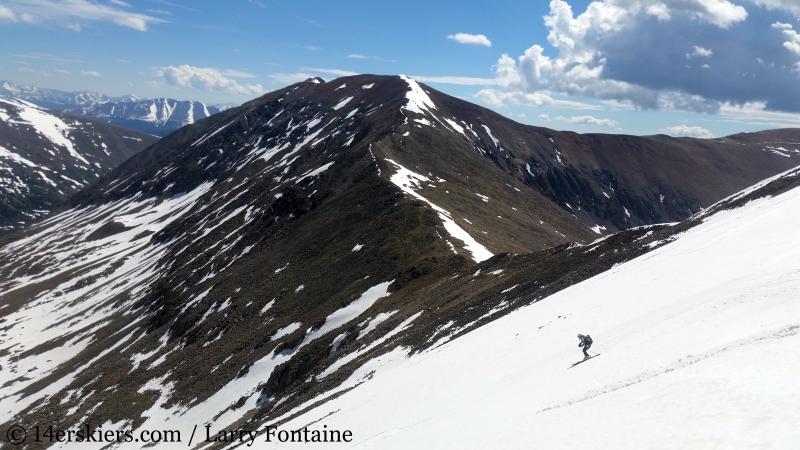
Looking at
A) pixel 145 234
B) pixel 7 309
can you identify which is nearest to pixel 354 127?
pixel 145 234

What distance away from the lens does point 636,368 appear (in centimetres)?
1454

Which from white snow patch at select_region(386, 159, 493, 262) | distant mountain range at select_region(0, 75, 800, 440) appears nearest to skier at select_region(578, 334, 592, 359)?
distant mountain range at select_region(0, 75, 800, 440)

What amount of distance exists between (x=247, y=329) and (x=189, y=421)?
598 inches

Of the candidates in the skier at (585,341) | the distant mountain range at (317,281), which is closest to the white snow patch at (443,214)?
the distant mountain range at (317,281)

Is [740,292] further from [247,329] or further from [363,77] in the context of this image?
[363,77]

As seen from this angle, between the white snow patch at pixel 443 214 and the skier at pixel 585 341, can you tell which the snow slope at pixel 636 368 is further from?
the white snow patch at pixel 443 214

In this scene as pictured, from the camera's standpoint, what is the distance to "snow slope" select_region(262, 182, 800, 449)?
34.4 ft

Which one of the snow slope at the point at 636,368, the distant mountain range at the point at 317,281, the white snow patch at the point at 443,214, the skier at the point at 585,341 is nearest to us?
the snow slope at the point at 636,368

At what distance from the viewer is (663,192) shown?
196 metres

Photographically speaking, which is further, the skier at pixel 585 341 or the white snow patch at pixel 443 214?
the white snow patch at pixel 443 214

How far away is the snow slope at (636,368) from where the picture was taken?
1050cm

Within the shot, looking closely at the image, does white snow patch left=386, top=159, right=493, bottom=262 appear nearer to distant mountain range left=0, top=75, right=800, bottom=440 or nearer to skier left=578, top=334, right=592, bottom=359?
distant mountain range left=0, top=75, right=800, bottom=440

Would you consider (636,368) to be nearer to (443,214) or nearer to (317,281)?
(317,281)

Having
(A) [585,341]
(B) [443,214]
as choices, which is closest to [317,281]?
(B) [443,214]
